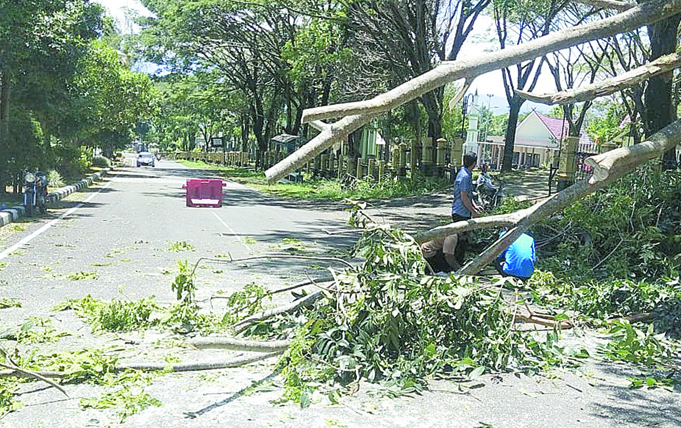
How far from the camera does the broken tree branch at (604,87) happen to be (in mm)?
6412

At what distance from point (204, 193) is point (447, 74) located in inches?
662

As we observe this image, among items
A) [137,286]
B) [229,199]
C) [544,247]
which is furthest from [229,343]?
[229,199]

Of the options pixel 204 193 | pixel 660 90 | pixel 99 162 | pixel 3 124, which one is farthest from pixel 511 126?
pixel 99 162

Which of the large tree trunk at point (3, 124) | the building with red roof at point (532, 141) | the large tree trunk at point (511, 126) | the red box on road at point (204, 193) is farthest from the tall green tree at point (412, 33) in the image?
the building with red roof at point (532, 141)

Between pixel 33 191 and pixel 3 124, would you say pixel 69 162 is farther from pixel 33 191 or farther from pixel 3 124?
pixel 33 191

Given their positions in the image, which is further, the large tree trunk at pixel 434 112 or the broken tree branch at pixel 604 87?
the large tree trunk at pixel 434 112

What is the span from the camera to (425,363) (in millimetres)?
5832

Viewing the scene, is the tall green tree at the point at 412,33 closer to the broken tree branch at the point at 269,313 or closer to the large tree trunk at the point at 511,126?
the large tree trunk at the point at 511,126

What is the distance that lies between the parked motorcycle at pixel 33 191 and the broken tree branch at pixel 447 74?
520 inches

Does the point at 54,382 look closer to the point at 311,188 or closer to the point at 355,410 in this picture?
the point at 355,410

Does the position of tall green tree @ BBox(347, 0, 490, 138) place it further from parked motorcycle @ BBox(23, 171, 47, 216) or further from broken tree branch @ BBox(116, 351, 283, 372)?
broken tree branch @ BBox(116, 351, 283, 372)

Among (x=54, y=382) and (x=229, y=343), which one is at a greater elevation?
(x=229, y=343)

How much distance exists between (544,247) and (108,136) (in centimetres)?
3575

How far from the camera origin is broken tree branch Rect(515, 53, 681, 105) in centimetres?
641
